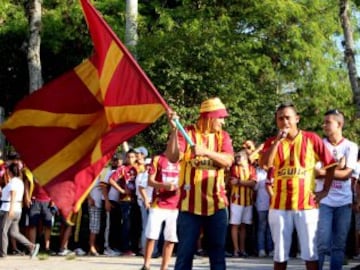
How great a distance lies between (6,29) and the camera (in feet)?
87.9

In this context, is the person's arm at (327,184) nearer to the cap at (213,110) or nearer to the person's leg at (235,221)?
the cap at (213,110)

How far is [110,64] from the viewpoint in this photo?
318 inches

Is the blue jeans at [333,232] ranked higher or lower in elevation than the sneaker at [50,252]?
higher

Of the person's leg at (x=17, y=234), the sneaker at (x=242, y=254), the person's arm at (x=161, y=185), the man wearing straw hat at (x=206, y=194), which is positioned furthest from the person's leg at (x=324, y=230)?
the person's leg at (x=17, y=234)

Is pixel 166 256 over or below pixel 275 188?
below

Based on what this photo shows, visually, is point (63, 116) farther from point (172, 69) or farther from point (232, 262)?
point (172, 69)

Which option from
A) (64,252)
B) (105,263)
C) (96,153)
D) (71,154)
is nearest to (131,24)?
(64,252)

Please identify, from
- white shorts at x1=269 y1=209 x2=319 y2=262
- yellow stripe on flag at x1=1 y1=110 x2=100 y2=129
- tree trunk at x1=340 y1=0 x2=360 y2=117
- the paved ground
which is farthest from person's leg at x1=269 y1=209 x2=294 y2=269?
tree trunk at x1=340 y1=0 x2=360 y2=117

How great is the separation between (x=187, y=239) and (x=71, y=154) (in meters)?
1.55

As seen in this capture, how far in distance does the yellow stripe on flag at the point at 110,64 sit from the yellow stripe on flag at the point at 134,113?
0.77 feet

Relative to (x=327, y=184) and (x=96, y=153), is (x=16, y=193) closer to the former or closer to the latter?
(x=96, y=153)

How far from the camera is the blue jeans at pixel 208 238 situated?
861cm

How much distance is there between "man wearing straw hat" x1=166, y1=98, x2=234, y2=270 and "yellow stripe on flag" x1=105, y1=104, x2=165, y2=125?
30.3 inches

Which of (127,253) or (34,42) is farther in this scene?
(34,42)
